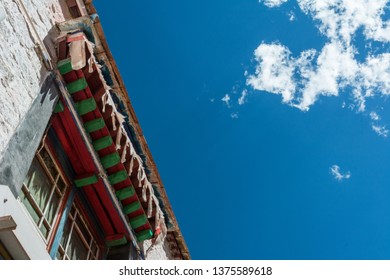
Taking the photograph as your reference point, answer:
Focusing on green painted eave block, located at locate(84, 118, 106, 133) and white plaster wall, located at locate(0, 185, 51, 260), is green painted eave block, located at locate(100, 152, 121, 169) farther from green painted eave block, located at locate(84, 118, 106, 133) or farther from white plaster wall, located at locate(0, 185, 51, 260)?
white plaster wall, located at locate(0, 185, 51, 260)

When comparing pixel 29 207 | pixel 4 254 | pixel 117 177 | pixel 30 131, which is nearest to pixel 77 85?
pixel 30 131

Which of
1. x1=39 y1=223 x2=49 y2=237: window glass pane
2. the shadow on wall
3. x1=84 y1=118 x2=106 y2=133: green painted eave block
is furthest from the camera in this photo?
x1=84 y1=118 x2=106 y2=133: green painted eave block

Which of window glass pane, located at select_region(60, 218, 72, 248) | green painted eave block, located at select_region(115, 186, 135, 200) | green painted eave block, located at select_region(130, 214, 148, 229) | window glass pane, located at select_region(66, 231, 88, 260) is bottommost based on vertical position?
green painted eave block, located at select_region(130, 214, 148, 229)

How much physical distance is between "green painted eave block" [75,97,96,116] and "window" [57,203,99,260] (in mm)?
1277

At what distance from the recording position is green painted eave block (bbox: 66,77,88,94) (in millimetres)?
→ 5176

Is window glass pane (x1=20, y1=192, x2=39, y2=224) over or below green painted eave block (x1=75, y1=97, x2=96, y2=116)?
below

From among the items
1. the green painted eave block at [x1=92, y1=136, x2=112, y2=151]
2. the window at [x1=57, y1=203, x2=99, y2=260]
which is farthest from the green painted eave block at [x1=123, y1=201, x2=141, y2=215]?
the green painted eave block at [x1=92, y1=136, x2=112, y2=151]

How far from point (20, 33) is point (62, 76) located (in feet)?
2.59

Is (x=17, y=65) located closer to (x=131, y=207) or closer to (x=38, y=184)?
(x=38, y=184)

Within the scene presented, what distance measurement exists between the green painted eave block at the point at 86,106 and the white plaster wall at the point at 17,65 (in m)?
0.65

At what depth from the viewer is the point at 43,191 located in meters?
4.89

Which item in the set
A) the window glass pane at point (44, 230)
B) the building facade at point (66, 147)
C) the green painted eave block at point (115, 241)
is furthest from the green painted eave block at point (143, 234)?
the window glass pane at point (44, 230)

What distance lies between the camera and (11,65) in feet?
13.8

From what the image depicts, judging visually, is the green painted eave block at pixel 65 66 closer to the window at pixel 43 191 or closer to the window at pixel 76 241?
the window at pixel 43 191
